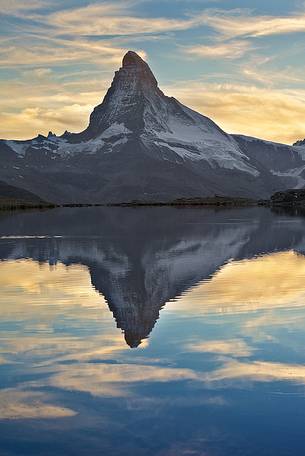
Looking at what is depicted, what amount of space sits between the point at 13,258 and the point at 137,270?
1977cm

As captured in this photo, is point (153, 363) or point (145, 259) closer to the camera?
point (153, 363)

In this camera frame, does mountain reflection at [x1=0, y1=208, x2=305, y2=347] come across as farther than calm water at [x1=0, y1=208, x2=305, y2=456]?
Yes

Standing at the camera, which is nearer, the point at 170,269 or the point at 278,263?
the point at 170,269

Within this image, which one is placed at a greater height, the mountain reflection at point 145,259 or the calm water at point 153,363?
the calm water at point 153,363

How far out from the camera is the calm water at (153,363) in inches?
782

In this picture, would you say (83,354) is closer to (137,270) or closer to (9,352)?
(9,352)

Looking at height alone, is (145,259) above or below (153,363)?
below

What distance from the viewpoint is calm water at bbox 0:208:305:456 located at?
19.9 metres

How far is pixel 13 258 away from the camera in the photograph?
7531cm

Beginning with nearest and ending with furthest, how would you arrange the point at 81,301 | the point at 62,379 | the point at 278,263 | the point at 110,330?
the point at 62,379, the point at 110,330, the point at 81,301, the point at 278,263

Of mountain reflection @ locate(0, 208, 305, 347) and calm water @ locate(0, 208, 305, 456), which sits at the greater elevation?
calm water @ locate(0, 208, 305, 456)

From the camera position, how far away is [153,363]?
89.4 ft

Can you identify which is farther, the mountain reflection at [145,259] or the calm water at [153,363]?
the mountain reflection at [145,259]

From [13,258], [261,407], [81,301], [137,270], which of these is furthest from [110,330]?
[13,258]
